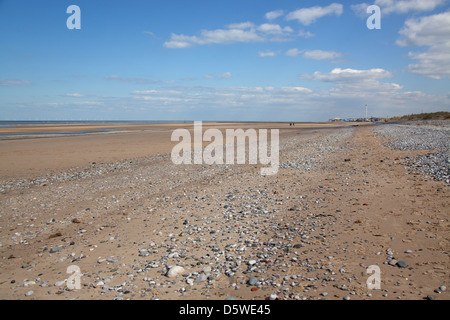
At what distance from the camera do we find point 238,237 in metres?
7.46

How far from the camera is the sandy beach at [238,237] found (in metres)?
5.40

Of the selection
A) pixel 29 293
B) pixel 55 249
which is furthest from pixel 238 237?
pixel 55 249

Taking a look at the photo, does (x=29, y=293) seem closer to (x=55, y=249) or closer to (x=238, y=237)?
(x=55, y=249)

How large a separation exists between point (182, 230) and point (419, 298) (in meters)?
5.48

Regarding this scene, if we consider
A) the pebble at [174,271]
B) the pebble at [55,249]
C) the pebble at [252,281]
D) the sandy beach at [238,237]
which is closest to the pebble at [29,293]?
the sandy beach at [238,237]

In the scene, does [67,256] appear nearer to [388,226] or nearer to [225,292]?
[225,292]

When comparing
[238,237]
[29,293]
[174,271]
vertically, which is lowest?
[29,293]

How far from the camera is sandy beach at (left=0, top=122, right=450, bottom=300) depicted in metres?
5.40

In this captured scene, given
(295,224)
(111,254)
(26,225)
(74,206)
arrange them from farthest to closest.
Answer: (74,206), (26,225), (295,224), (111,254)

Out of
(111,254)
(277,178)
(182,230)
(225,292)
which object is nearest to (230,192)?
(277,178)

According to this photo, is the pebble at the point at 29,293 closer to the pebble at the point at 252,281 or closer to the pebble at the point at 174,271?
the pebble at the point at 174,271

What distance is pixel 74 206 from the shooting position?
37.3 ft

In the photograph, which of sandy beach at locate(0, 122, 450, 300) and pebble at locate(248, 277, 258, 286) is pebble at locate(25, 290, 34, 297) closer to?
sandy beach at locate(0, 122, 450, 300)

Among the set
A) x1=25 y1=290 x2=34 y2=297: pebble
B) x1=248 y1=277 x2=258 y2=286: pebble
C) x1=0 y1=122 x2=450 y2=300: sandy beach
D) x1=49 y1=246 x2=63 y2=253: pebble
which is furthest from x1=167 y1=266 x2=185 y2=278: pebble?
x1=49 y1=246 x2=63 y2=253: pebble
